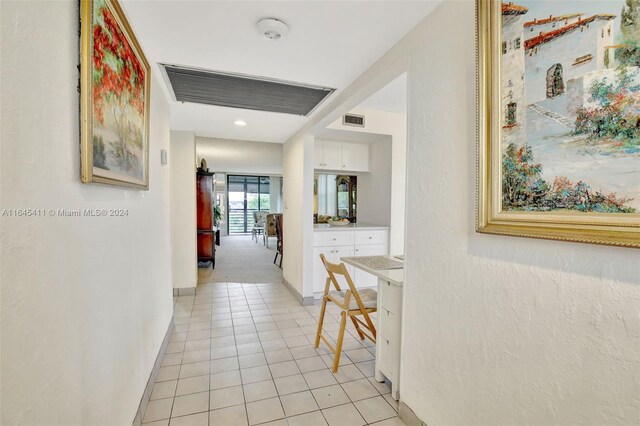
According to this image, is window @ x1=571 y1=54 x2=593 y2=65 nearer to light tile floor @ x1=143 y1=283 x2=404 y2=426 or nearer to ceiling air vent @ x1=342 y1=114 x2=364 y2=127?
light tile floor @ x1=143 y1=283 x2=404 y2=426

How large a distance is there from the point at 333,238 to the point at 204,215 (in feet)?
8.65

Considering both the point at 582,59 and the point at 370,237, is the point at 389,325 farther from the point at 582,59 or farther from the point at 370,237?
the point at 370,237

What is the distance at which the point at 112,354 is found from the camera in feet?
3.99

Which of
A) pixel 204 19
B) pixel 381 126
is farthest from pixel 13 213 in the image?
pixel 381 126

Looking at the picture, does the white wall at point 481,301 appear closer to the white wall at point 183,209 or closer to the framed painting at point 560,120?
the framed painting at point 560,120

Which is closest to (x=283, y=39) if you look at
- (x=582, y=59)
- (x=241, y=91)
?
(x=241, y=91)

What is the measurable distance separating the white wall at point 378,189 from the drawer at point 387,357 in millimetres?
2011

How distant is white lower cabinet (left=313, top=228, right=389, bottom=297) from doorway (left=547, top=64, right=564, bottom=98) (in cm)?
286

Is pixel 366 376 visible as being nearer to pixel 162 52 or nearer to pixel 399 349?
pixel 399 349

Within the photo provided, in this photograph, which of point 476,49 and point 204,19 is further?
point 204,19

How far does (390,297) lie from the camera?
6.09 feet

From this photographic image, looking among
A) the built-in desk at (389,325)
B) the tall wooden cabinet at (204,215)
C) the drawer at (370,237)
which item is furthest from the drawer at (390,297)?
the tall wooden cabinet at (204,215)

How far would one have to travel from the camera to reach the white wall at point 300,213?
3512 millimetres

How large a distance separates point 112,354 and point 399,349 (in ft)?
4.89
